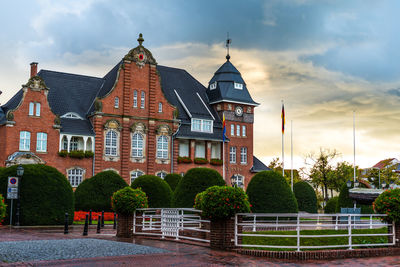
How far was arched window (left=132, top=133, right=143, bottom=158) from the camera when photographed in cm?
5369

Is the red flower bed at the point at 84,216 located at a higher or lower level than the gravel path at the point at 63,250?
lower

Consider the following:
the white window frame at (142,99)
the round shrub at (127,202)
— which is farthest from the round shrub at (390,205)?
the white window frame at (142,99)

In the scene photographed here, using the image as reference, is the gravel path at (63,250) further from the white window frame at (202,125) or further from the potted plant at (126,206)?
the white window frame at (202,125)

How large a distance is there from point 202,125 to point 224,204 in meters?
42.2

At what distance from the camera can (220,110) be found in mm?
61188

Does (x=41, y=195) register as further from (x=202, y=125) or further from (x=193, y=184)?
(x=202, y=125)

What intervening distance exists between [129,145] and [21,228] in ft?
86.2

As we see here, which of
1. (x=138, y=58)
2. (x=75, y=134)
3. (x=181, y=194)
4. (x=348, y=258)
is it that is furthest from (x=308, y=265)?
(x=138, y=58)

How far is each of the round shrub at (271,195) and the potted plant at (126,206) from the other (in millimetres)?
12128

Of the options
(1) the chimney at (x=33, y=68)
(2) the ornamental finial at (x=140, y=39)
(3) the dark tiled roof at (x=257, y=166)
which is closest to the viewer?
(1) the chimney at (x=33, y=68)

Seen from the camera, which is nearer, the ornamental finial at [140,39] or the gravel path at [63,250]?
the gravel path at [63,250]

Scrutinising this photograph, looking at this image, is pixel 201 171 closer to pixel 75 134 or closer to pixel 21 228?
pixel 21 228

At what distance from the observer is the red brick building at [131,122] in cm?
4753

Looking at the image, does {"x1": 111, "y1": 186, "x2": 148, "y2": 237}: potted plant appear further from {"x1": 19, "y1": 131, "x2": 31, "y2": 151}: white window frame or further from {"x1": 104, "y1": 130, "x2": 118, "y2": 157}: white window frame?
{"x1": 104, "y1": 130, "x2": 118, "y2": 157}: white window frame
